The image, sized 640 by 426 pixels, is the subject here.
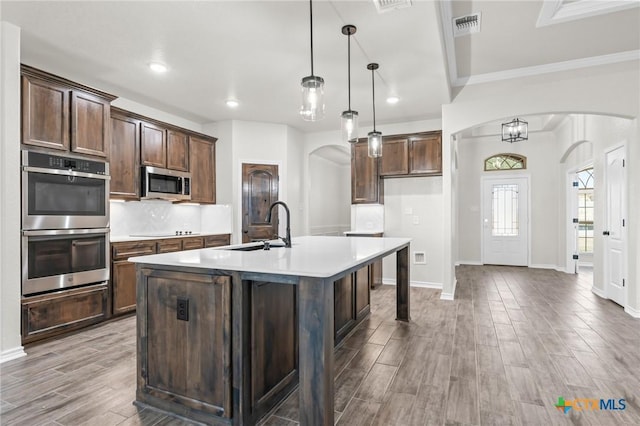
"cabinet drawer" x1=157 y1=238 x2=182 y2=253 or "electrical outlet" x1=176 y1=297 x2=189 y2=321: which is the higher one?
"cabinet drawer" x1=157 y1=238 x2=182 y2=253

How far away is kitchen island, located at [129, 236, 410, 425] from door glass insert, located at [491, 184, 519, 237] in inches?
264

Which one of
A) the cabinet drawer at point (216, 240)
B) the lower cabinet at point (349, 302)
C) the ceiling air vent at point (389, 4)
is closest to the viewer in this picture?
the ceiling air vent at point (389, 4)

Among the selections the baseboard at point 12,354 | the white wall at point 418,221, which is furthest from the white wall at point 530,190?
the baseboard at point 12,354

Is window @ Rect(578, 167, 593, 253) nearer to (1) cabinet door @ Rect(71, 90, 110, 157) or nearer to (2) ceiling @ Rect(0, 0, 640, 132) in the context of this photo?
(2) ceiling @ Rect(0, 0, 640, 132)

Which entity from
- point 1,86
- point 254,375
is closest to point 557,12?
point 254,375

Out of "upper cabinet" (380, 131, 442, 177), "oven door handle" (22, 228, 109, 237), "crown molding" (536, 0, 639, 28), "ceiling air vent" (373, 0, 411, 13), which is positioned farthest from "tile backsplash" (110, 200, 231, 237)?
"crown molding" (536, 0, 639, 28)

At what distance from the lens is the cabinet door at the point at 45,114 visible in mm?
3029

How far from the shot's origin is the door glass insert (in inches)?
302

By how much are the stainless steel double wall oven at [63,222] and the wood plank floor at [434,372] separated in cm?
60

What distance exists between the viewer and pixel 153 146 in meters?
4.61

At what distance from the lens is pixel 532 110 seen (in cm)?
420

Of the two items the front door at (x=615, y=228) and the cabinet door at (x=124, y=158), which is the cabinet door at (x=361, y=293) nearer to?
the cabinet door at (x=124, y=158)

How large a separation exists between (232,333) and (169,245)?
9.71ft

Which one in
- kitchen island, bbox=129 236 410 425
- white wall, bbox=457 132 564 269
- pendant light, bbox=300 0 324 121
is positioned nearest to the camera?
kitchen island, bbox=129 236 410 425
